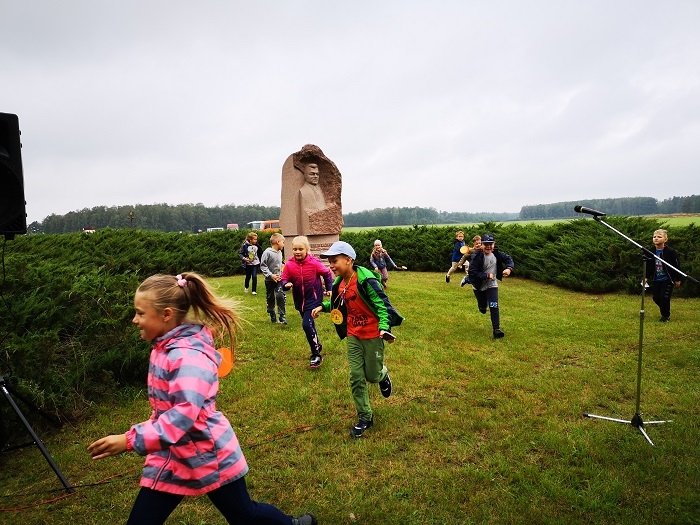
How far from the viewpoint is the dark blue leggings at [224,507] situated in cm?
206

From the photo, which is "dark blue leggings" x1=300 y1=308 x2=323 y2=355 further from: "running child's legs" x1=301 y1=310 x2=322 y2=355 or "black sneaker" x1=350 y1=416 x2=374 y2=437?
"black sneaker" x1=350 y1=416 x2=374 y2=437

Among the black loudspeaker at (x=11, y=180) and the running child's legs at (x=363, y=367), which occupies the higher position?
the black loudspeaker at (x=11, y=180)

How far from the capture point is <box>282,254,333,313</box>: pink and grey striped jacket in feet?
19.8

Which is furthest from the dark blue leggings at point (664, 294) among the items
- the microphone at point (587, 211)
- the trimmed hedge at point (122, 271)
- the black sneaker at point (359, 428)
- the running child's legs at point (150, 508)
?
the running child's legs at point (150, 508)

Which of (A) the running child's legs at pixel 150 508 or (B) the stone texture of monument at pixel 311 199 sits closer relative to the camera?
(A) the running child's legs at pixel 150 508

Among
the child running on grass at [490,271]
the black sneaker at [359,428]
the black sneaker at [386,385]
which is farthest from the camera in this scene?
the child running on grass at [490,271]

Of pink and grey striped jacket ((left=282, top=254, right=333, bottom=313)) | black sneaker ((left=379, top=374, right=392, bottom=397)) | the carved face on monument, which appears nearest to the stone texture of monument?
the carved face on monument

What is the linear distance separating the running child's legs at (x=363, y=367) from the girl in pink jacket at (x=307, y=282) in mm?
1756

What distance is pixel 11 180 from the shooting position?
331 cm

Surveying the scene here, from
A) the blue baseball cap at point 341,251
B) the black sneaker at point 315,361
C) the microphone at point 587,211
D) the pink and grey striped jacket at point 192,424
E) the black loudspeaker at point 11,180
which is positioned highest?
the black loudspeaker at point 11,180

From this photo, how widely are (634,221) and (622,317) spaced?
6.11 metres

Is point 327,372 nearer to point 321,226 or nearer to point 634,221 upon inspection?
point 321,226

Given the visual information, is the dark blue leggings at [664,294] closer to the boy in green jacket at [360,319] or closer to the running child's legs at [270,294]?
the boy in green jacket at [360,319]

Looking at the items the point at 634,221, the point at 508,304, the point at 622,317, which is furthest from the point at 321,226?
the point at 634,221
